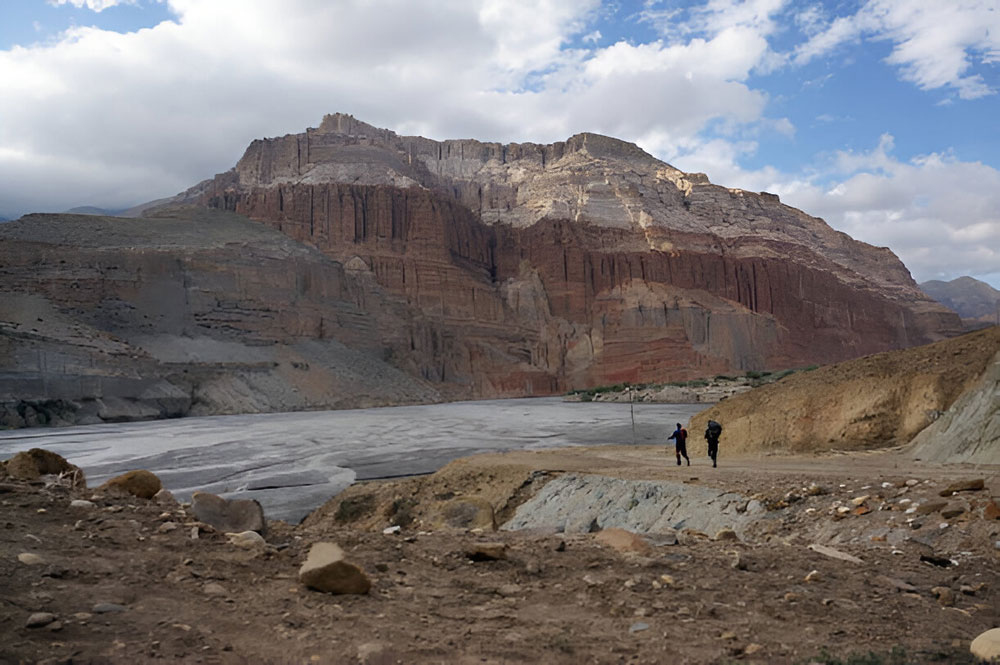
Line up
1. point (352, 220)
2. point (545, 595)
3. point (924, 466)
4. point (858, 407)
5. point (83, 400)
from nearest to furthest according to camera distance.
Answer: point (545, 595) → point (924, 466) → point (858, 407) → point (83, 400) → point (352, 220)

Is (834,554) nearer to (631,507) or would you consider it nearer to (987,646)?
(987,646)

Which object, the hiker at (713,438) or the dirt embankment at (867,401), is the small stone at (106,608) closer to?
the hiker at (713,438)

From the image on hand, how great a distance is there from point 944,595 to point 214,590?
5694 mm

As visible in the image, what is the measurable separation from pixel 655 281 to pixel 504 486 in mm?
103494

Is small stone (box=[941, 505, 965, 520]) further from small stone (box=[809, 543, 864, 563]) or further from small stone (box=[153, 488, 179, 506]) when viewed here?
small stone (box=[153, 488, 179, 506])

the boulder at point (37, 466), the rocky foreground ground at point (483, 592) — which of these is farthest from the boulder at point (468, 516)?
the boulder at point (37, 466)

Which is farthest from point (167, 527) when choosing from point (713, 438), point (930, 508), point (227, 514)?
point (713, 438)

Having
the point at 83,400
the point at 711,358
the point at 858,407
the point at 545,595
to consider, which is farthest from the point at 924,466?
the point at 711,358

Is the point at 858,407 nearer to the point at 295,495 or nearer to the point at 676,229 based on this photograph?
the point at 295,495

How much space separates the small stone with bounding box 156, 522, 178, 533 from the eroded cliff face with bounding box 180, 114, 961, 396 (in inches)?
3494

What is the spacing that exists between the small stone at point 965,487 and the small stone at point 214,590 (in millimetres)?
9020

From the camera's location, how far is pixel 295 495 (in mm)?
19109

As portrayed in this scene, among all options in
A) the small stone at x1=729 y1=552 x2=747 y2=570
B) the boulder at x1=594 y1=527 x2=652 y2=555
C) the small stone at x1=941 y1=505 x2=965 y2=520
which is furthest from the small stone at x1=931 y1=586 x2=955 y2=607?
the small stone at x1=941 y1=505 x2=965 y2=520

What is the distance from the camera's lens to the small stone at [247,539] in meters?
5.70
